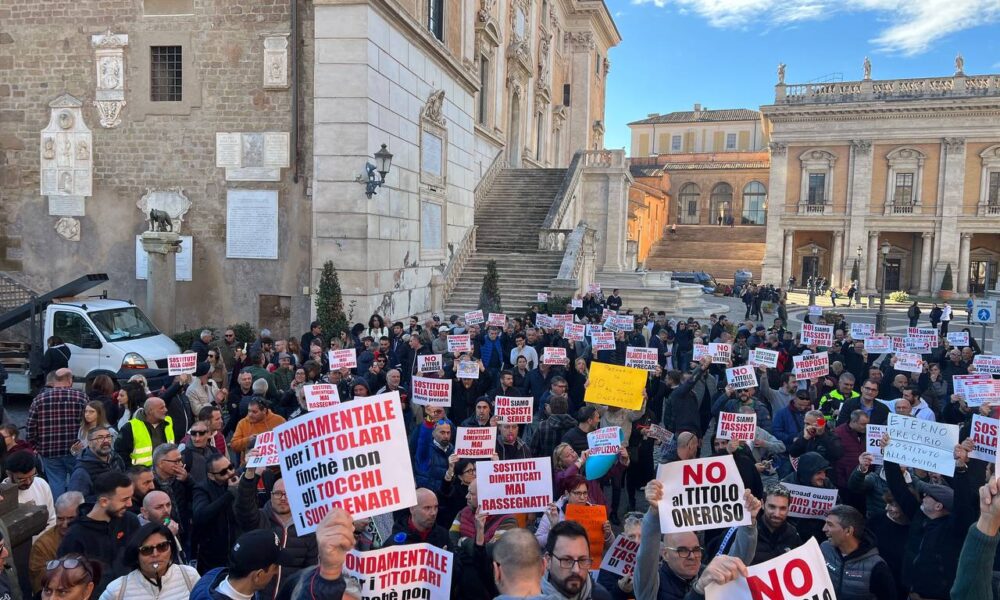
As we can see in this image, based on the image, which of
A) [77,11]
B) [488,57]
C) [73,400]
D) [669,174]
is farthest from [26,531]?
[669,174]

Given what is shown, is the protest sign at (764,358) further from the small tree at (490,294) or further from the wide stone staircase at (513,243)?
the wide stone staircase at (513,243)

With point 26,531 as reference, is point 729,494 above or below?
above

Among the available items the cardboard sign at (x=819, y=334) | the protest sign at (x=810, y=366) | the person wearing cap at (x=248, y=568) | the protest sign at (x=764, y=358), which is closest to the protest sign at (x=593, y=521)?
the person wearing cap at (x=248, y=568)

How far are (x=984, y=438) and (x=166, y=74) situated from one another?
18162 millimetres

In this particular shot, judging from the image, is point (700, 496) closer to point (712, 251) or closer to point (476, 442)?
point (476, 442)

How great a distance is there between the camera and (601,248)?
35531mm

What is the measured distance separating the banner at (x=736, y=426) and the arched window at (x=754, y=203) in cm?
7007

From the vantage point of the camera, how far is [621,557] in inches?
197

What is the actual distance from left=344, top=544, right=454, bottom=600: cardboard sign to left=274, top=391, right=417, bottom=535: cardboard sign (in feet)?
0.85

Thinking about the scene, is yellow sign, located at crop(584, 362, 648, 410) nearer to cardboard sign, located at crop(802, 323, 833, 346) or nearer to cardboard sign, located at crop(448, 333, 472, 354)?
cardboard sign, located at crop(448, 333, 472, 354)

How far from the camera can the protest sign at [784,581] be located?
333 centimetres

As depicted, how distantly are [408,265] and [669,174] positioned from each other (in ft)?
197

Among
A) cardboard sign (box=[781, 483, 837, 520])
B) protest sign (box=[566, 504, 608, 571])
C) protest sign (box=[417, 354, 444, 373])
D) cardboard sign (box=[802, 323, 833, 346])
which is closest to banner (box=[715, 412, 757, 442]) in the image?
cardboard sign (box=[781, 483, 837, 520])

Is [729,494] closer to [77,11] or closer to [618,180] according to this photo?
[77,11]
